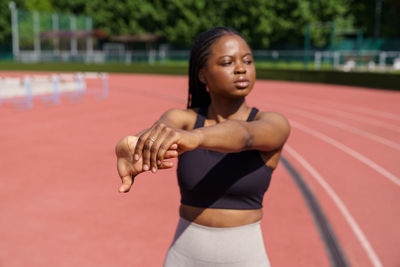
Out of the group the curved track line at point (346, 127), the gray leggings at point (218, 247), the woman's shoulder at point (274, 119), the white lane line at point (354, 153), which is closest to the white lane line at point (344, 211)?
the white lane line at point (354, 153)

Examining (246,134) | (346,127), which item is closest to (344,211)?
(246,134)

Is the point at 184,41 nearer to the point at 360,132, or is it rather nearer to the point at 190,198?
the point at 360,132

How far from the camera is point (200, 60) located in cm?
188

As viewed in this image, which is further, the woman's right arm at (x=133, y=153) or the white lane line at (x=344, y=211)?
the white lane line at (x=344, y=211)

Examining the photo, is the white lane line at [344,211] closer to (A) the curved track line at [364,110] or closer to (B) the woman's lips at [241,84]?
(B) the woman's lips at [241,84]

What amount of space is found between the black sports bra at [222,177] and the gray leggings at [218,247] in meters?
A: 0.10

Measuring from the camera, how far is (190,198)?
1.83m

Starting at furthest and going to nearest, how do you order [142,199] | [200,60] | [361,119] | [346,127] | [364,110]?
[364,110] < [361,119] < [346,127] < [142,199] < [200,60]

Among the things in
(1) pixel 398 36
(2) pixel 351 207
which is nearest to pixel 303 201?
(2) pixel 351 207

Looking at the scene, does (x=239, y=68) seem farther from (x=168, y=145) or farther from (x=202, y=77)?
(x=168, y=145)

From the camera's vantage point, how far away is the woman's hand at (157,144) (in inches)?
47.4

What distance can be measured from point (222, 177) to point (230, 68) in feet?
1.42

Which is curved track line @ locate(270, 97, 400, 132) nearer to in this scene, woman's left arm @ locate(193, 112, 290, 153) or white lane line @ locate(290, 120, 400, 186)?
white lane line @ locate(290, 120, 400, 186)

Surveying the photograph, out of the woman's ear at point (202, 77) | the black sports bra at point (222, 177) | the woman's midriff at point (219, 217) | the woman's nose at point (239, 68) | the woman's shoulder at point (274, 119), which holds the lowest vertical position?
the woman's midriff at point (219, 217)
